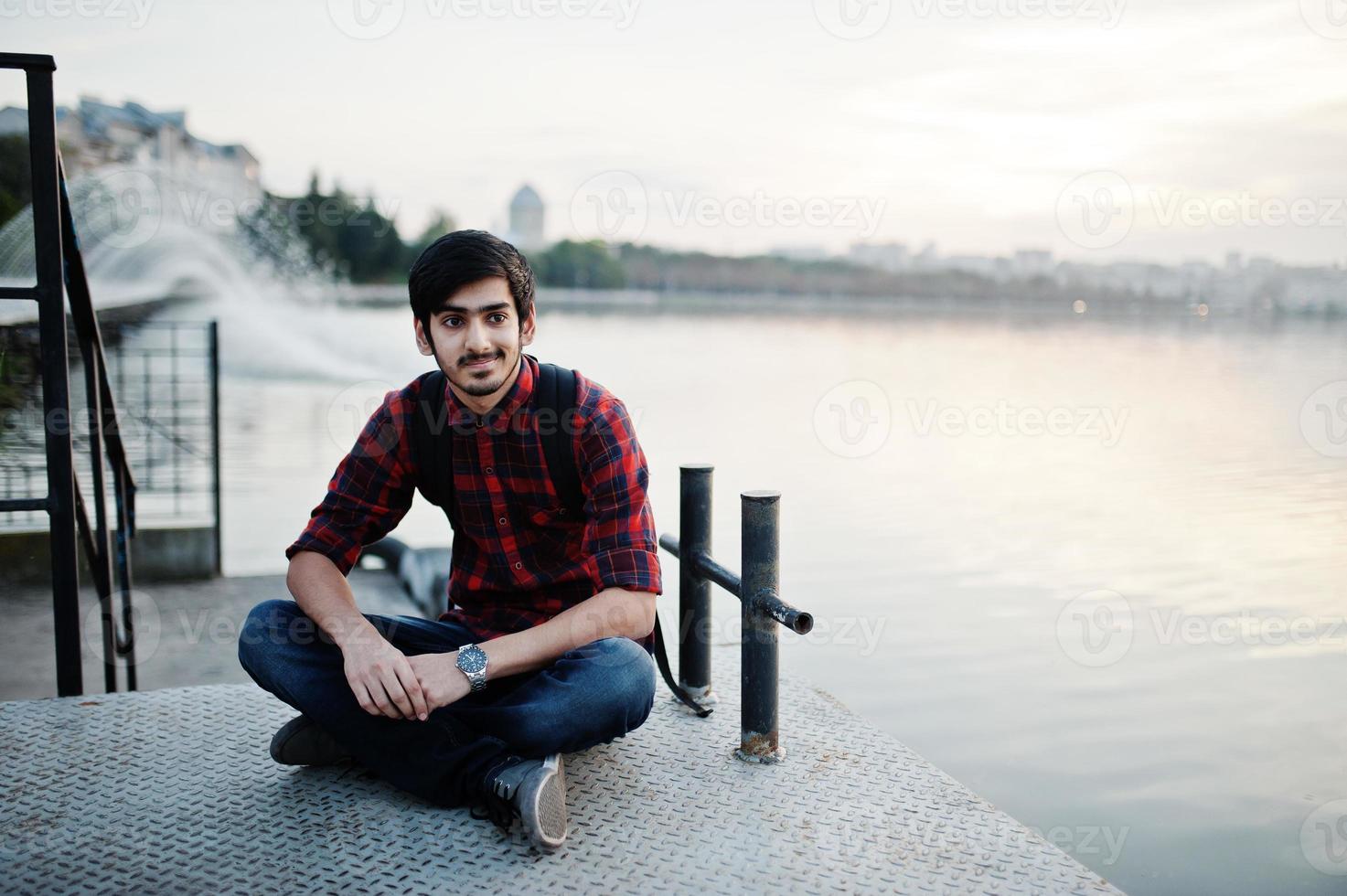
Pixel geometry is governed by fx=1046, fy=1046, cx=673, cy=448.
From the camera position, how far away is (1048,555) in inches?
285

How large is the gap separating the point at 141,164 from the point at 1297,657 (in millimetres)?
13508

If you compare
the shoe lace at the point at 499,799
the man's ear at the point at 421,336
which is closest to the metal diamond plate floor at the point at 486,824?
the shoe lace at the point at 499,799

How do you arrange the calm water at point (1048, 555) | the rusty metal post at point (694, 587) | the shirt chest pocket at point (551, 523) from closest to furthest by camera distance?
the shirt chest pocket at point (551, 523)
the rusty metal post at point (694, 587)
the calm water at point (1048, 555)

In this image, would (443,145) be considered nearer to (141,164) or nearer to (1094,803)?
(141,164)

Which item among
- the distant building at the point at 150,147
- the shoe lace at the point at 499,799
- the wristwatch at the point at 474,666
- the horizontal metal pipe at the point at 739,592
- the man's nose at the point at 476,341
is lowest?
the shoe lace at the point at 499,799

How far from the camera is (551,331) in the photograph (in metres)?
27.2

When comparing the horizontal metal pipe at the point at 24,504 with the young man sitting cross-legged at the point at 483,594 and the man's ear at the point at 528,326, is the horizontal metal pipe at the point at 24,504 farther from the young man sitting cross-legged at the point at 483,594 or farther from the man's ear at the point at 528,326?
the man's ear at the point at 528,326

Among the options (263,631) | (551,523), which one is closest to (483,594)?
(551,523)

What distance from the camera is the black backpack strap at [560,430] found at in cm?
215

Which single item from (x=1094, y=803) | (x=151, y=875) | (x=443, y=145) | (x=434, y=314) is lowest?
(x=1094, y=803)

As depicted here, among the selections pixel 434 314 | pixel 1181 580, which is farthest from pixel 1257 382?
pixel 434 314

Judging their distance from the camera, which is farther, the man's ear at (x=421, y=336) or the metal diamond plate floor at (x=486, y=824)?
the man's ear at (x=421, y=336)

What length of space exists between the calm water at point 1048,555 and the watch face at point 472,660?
1.90 metres

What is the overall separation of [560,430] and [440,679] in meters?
0.55
